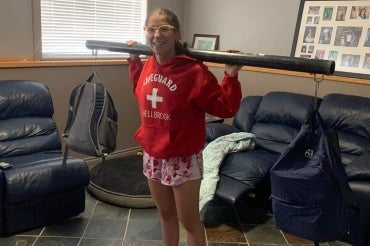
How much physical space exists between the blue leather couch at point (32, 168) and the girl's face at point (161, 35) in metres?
1.23

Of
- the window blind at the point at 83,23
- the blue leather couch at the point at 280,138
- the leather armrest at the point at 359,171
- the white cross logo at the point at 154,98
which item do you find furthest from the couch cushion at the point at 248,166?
the window blind at the point at 83,23

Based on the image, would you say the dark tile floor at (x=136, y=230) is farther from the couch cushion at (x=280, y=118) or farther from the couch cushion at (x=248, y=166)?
the couch cushion at (x=280, y=118)

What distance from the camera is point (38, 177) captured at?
2176 mm

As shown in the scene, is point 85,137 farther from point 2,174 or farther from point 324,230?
point 324,230

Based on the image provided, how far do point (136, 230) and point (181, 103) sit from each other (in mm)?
1339

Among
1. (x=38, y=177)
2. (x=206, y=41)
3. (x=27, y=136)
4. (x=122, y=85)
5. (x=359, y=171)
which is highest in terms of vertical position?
(x=206, y=41)

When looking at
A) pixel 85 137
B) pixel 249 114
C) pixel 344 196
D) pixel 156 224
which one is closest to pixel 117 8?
pixel 249 114

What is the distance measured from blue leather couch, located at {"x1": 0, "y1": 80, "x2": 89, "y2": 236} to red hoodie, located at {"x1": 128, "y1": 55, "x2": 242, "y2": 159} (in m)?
1.04

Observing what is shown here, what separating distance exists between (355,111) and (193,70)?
176 cm

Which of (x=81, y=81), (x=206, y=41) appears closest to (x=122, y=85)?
(x=81, y=81)

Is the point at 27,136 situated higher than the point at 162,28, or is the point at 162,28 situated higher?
the point at 162,28

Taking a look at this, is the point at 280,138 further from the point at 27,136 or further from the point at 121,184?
the point at 27,136

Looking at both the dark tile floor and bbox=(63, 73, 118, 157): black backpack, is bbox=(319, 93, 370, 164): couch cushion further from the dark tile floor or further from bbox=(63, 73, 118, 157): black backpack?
bbox=(63, 73, 118, 157): black backpack

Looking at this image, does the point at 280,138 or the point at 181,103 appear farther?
the point at 280,138
